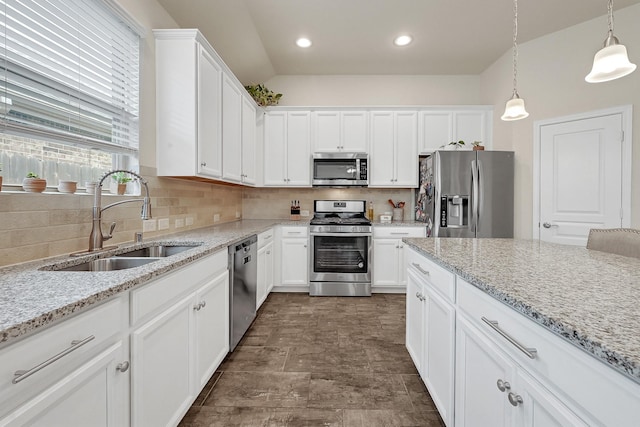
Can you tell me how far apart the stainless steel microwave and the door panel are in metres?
2.00

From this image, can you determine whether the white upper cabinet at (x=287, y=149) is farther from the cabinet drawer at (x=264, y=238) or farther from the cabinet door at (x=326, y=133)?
the cabinet drawer at (x=264, y=238)

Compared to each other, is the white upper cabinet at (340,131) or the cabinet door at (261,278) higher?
the white upper cabinet at (340,131)

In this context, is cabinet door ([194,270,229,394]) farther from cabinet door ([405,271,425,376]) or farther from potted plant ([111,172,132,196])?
cabinet door ([405,271,425,376])

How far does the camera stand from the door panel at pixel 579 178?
2828 mm

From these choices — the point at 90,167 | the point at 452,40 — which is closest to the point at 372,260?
the point at 452,40

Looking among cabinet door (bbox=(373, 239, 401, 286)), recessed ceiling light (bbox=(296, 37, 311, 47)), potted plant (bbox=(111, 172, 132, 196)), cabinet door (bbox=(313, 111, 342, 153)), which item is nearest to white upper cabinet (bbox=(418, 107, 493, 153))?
cabinet door (bbox=(313, 111, 342, 153))

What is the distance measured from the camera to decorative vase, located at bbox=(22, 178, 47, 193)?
1341 mm

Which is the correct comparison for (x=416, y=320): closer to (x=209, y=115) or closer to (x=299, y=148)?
(x=209, y=115)

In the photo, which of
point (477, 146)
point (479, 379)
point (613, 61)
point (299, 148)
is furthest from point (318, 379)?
point (477, 146)

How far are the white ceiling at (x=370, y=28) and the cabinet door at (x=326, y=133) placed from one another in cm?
73

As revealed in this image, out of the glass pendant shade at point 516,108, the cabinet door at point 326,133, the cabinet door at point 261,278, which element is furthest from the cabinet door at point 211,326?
the cabinet door at point 326,133

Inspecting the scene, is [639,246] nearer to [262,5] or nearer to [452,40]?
[452,40]

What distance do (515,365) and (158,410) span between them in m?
1.38

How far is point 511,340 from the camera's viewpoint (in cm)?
86
